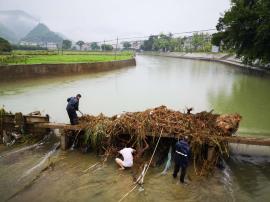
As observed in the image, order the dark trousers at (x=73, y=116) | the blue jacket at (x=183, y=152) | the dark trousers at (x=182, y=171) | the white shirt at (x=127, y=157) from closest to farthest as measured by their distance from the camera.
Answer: the blue jacket at (x=183, y=152) → the dark trousers at (x=182, y=171) → the white shirt at (x=127, y=157) → the dark trousers at (x=73, y=116)

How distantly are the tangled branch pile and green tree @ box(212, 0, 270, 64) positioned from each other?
1948cm

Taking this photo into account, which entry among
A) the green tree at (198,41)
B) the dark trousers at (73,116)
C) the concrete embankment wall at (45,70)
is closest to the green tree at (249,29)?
the concrete embankment wall at (45,70)

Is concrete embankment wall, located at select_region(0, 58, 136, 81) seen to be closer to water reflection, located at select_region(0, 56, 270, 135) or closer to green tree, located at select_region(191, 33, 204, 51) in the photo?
water reflection, located at select_region(0, 56, 270, 135)

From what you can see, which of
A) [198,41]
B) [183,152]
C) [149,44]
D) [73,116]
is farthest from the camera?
[149,44]

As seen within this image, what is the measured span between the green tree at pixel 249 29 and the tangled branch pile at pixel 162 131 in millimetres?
19476

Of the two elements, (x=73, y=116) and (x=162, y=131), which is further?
(x=73, y=116)

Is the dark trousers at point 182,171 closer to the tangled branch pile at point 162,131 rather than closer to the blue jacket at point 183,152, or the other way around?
the blue jacket at point 183,152

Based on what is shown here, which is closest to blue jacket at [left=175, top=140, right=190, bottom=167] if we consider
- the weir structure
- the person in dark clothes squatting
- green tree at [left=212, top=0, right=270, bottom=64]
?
the person in dark clothes squatting

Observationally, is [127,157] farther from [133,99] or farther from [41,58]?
[41,58]

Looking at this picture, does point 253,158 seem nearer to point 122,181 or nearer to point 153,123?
point 153,123

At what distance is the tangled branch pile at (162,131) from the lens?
9711mm

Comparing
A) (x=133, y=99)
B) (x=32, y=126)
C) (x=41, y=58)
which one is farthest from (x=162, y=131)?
(x=41, y=58)

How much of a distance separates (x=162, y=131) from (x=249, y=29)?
2456 cm

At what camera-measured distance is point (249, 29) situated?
30438 mm
